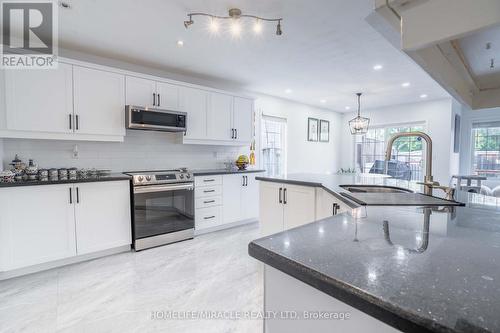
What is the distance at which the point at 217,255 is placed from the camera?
9.76 ft

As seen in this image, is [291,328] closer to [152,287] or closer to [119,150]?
[152,287]

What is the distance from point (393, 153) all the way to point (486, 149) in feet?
6.64

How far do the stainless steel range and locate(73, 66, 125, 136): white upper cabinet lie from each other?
0.67m

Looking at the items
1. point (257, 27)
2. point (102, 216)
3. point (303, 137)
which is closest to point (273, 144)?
point (303, 137)

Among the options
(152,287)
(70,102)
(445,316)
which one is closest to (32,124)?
(70,102)

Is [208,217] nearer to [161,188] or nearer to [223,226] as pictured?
[223,226]

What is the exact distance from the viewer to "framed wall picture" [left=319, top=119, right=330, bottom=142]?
6.38m

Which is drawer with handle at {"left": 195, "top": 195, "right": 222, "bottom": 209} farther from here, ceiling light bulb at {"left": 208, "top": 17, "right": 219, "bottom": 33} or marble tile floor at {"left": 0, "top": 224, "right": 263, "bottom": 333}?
ceiling light bulb at {"left": 208, "top": 17, "right": 219, "bottom": 33}

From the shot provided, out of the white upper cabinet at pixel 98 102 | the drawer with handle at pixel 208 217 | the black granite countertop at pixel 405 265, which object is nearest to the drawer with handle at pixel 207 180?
the drawer with handle at pixel 208 217

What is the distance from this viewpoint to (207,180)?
3775 mm

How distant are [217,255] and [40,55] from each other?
2935 mm

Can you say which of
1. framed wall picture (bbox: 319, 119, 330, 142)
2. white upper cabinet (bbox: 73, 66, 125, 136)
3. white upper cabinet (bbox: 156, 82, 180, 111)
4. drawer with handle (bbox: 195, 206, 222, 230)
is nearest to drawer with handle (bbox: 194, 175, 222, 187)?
drawer with handle (bbox: 195, 206, 222, 230)

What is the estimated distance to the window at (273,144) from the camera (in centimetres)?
519

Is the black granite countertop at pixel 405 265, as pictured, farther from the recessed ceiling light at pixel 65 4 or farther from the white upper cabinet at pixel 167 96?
the white upper cabinet at pixel 167 96
